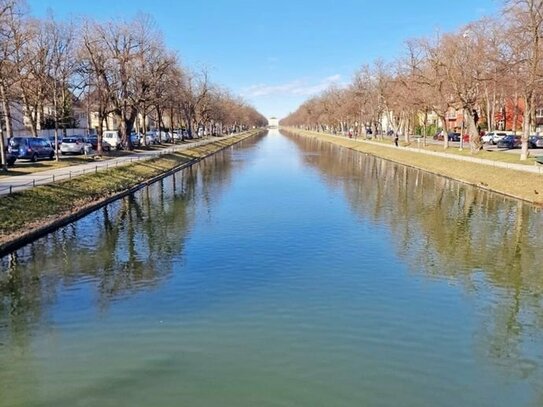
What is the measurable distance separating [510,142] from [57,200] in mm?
50228

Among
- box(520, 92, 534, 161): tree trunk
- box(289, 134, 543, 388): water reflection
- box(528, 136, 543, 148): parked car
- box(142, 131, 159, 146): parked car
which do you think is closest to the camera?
box(289, 134, 543, 388): water reflection

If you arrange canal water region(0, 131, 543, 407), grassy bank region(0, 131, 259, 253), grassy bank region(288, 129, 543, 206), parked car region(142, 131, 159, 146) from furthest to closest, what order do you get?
parked car region(142, 131, 159, 146)
grassy bank region(288, 129, 543, 206)
grassy bank region(0, 131, 259, 253)
canal water region(0, 131, 543, 407)

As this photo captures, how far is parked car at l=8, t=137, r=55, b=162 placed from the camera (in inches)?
1484

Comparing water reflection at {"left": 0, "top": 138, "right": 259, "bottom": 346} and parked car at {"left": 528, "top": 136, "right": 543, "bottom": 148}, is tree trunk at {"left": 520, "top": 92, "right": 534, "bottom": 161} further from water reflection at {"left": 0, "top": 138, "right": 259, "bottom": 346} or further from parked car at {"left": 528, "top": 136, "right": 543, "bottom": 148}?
water reflection at {"left": 0, "top": 138, "right": 259, "bottom": 346}

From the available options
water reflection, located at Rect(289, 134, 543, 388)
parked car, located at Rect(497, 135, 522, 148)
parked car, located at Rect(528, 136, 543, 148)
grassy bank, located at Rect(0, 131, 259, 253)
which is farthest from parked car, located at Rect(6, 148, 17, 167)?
parked car, located at Rect(528, 136, 543, 148)

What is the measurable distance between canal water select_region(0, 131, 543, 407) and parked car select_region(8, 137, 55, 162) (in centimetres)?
1796

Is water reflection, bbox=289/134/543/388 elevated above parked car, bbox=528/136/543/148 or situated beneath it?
situated beneath

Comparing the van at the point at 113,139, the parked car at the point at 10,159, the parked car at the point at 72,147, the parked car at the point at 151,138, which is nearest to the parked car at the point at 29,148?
the parked car at the point at 10,159

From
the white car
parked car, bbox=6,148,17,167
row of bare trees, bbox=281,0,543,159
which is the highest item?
row of bare trees, bbox=281,0,543,159

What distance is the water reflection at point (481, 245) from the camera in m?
11.2

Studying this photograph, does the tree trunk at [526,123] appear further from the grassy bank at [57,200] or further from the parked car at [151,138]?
the parked car at [151,138]

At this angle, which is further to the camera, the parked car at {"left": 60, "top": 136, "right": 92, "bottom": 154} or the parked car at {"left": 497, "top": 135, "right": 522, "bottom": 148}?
the parked car at {"left": 497, "top": 135, "right": 522, "bottom": 148}

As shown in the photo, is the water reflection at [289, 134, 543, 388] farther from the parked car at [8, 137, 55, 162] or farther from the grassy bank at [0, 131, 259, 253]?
the parked car at [8, 137, 55, 162]

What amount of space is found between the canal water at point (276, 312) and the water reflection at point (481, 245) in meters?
0.08
